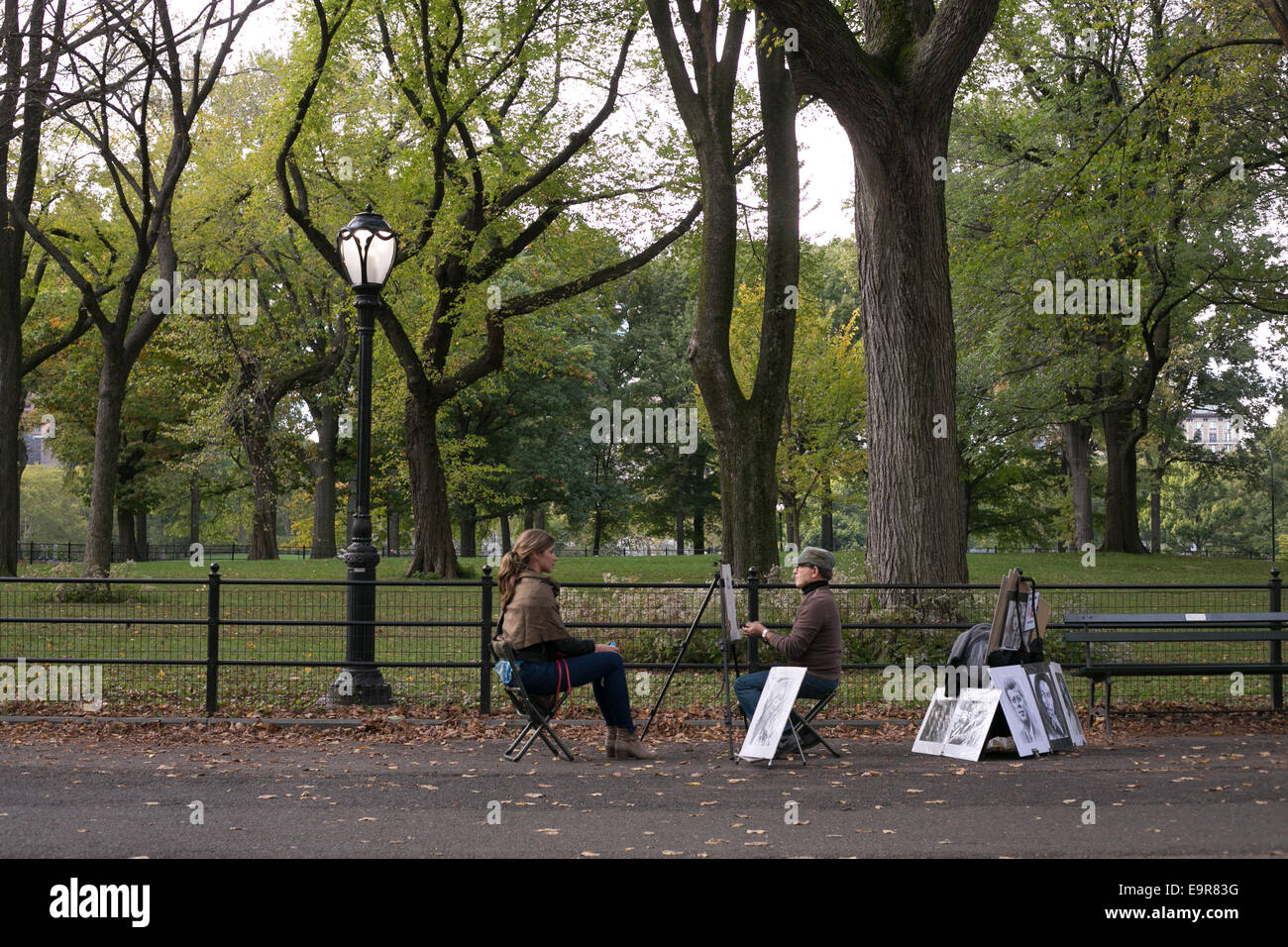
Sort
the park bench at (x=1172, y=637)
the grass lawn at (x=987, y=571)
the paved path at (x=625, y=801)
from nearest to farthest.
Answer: the paved path at (x=625, y=801) → the park bench at (x=1172, y=637) → the grass lawn at (x=987, y=571)

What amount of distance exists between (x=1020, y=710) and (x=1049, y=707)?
429mm

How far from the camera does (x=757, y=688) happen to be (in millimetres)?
9961

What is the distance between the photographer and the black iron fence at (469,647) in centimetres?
1213

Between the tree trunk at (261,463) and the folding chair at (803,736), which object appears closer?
the folding chair at (803,736)

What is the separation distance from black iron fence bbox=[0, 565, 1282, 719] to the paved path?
5.36 ft

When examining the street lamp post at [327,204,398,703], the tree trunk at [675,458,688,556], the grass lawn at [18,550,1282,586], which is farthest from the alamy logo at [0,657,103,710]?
the tree trunk at [675,458,688,556]

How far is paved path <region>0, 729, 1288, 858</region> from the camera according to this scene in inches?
270

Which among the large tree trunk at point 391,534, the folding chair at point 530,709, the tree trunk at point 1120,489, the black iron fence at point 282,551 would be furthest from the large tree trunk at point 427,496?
the black iron fence at point 282,551

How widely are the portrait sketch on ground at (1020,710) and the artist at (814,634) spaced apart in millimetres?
1351

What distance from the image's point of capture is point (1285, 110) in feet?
92.9

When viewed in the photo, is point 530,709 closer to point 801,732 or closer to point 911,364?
point 801,732

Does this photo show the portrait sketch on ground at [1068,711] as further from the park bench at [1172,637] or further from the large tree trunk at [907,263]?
the large tree trunk at [907,263]

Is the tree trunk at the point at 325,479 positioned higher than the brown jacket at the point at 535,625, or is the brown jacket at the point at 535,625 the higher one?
the tree trunk at the point at 325,479

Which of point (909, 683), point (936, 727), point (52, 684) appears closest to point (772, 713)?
point (936, 727)
